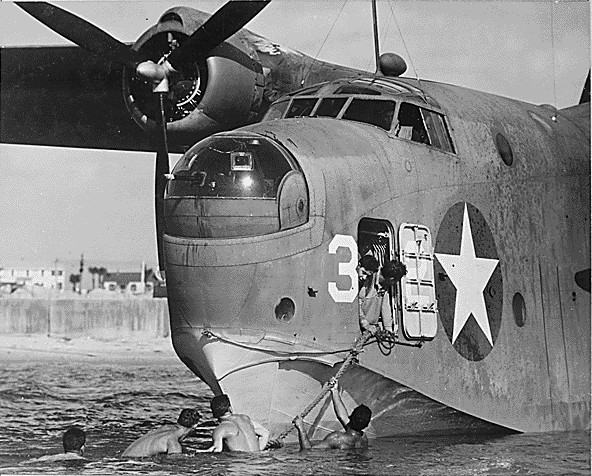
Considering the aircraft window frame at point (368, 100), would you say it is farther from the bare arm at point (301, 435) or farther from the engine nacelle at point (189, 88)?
the bare arm at point (301, 435)

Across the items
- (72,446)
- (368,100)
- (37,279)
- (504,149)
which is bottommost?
(72,446)

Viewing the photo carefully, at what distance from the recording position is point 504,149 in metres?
11.4

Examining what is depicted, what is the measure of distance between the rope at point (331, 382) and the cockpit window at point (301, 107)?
A: 2507 millimetres

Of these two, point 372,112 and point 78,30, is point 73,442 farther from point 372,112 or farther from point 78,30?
point 78,30

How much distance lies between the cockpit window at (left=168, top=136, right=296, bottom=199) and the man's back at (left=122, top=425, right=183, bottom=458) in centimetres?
219

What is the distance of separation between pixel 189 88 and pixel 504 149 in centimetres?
379

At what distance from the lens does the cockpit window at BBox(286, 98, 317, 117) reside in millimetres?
10695

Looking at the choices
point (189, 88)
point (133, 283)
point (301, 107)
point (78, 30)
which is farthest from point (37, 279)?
point (301, 107)

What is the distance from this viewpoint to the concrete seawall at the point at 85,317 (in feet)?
133

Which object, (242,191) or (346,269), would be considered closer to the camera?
(242,191)

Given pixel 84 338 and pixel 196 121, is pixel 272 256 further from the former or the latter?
pixel 84 338

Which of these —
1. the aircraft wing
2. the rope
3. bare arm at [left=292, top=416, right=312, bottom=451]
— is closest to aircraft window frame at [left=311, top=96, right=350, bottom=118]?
the rope

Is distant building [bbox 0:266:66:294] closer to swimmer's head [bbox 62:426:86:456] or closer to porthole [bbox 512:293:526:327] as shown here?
porthole [bbox 512:293:526:327]

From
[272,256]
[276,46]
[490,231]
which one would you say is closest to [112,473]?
[272,256]
